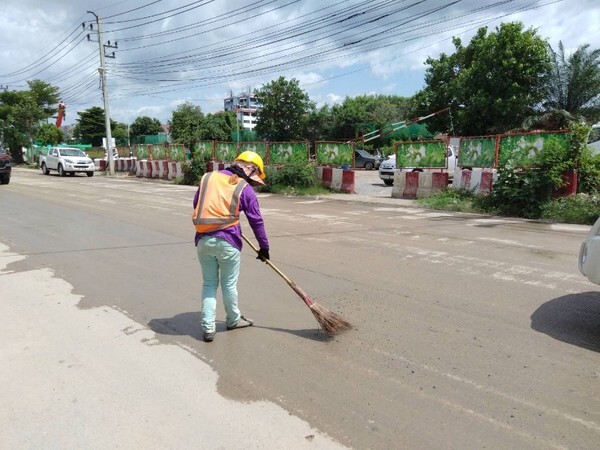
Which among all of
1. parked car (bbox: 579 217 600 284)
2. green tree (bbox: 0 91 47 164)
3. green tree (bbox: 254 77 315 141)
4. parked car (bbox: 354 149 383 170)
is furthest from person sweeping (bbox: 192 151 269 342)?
green tree (bbox: 0 91 47 164)

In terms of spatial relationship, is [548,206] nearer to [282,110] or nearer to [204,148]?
[204,148]

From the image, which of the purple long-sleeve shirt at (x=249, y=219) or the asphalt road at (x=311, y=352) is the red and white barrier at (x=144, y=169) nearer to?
the asphalt road at (x=311, y=352)

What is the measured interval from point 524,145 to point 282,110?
30910 millimetres

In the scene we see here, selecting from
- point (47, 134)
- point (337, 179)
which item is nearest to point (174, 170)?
point (337, 179)

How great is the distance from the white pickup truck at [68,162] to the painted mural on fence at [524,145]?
2408 cm

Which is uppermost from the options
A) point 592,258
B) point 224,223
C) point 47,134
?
point 47,134

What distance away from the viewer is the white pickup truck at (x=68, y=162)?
28.7 metres

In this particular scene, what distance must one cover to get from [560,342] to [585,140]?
9.23m

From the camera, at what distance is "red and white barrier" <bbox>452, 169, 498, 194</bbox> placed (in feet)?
43.9

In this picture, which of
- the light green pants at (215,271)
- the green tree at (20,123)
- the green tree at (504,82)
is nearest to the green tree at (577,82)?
the green tree at (504,82)

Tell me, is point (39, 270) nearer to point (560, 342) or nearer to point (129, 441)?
point (129, 441)

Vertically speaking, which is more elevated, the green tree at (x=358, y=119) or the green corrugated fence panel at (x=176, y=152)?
the green tree at (x=358, y=119)

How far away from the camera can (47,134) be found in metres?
51.4

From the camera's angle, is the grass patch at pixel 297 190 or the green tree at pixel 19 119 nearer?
the grass patch at pixel 297 190
